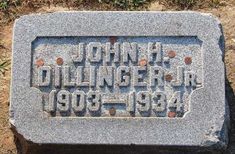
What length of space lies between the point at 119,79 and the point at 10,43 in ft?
3.95

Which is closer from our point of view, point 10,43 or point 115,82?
point 115,82

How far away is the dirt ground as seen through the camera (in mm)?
4885

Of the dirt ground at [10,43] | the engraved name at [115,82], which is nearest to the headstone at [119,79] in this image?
the engraved name at [115,82]

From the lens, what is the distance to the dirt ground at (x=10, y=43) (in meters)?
4.88


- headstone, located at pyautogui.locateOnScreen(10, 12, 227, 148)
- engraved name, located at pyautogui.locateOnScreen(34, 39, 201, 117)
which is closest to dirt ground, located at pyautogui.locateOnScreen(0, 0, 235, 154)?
headstone, located at pyautogui.locateOnScreen(10, 12, 227, 148)

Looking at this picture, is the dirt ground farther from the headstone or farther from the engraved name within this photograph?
the engraved name

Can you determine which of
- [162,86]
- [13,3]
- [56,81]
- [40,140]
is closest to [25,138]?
[40,140]

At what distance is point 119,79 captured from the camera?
4.53 metres

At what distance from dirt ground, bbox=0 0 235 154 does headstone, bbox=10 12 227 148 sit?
1.51 feet

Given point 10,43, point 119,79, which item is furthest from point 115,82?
point 10,43

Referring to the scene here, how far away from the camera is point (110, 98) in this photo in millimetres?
4508

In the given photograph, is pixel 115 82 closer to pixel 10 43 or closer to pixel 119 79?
pixel 119 79

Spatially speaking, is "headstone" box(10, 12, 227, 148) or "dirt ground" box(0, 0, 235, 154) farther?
"dirt ground" box(0, 0, 235, 154)

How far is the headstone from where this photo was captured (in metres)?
4.43
